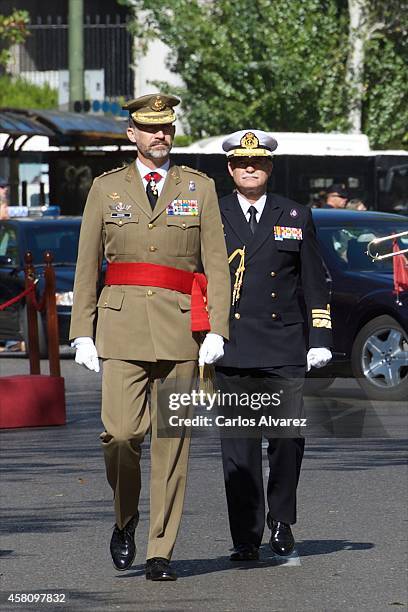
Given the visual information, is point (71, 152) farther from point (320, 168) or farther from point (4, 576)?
point (4, 576)

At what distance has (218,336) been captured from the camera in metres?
7.31

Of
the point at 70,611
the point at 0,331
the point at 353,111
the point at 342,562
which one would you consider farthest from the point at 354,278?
the point at 353,111

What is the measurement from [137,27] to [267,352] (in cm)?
3173

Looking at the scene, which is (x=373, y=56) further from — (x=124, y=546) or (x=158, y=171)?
(x=124, y=546)

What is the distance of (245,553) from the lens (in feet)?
26.2

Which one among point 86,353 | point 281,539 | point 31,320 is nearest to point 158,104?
point 86,353

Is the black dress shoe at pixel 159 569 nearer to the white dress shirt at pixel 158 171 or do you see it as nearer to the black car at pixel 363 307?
the white dress shirt at pixel 158 171

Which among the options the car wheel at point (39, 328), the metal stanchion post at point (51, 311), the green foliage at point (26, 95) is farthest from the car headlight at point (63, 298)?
the green foliage at point (26, 95)

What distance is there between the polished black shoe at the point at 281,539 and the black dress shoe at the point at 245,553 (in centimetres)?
9

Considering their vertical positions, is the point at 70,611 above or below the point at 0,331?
above

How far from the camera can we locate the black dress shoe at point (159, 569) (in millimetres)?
7461

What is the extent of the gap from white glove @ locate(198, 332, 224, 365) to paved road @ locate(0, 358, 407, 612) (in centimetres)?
91

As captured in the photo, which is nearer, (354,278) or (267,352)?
(267,352)

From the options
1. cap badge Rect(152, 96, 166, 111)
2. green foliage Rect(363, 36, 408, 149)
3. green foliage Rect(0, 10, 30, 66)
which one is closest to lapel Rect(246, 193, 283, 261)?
cap badge Rect(152, 96, 166, 111)
